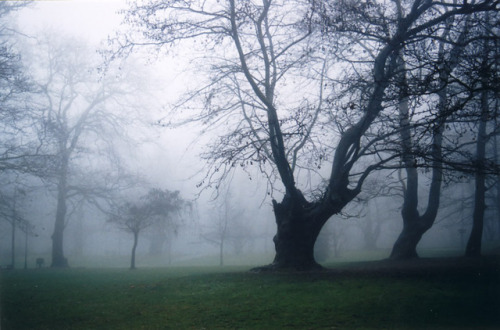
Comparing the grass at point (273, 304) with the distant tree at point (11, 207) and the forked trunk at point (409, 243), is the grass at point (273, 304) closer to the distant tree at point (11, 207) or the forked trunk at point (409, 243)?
the distant tree at point (11, 207)

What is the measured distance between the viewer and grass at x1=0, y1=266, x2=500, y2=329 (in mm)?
6445

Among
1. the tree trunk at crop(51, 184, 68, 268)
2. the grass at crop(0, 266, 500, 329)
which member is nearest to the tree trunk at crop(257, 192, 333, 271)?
the grass at crop(0, 266, 500, 329)

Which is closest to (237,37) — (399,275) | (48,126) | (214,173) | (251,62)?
(251,62)

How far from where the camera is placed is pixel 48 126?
17.7m

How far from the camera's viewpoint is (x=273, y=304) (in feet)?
24.9

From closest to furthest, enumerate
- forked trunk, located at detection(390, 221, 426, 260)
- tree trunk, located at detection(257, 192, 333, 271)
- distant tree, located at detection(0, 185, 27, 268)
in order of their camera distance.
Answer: tree trunk, located at detection(257, 192, 333, 271) < distant tree, located at detection(0, 185, 27, 268) < forked trunk, located at detection(390, 221, 426, 260)

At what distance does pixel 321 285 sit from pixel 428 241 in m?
53.1

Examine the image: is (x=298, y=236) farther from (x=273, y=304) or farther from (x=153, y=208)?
(x=153, y=208)

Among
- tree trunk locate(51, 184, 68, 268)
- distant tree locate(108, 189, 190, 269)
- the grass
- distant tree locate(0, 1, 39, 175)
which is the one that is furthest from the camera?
tree trunk locate(51, 184, 68, 268)

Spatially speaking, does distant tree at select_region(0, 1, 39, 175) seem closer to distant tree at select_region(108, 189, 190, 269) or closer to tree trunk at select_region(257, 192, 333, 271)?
distant tree at select_region(108, 189, 190, 269)

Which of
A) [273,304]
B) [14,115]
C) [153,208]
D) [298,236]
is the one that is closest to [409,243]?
[298,236]

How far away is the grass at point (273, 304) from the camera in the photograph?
21.1 feet

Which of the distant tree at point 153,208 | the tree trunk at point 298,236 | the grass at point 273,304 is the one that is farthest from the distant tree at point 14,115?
the tree trunk at point 298,236

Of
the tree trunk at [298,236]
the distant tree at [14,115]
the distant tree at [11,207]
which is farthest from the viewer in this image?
the distant tree at [11,207]
